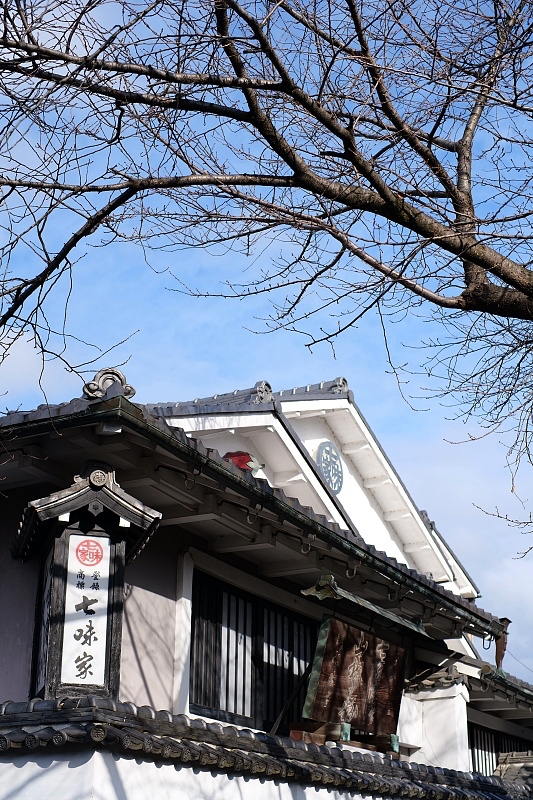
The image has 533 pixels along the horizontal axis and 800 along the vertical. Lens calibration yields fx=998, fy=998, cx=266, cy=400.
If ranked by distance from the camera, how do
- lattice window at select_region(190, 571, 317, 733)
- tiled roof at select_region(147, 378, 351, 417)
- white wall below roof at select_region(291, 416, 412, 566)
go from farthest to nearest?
white wall below roof at select_region(291, 416, 412, 566) < tiled roof at select_region(147, 378, 351, 417) < lattice window at select_region(190, 571, 317, 733)

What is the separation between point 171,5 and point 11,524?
16.5 feet

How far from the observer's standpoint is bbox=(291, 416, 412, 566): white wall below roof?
1648 cm

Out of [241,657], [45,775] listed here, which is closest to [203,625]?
[241,657]

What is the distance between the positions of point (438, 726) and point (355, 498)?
459 centimetres

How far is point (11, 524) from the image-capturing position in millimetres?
8938

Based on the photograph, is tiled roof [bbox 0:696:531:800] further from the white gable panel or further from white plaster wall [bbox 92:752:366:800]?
the white gable panel

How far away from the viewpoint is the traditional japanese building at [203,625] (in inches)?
282

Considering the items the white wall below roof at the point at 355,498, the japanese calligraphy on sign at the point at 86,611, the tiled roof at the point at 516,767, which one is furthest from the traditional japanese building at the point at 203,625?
the tiled roof at the point at 516,767

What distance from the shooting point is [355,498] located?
17.4 meters

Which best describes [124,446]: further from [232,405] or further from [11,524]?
[232,405]

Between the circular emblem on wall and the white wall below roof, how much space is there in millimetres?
107

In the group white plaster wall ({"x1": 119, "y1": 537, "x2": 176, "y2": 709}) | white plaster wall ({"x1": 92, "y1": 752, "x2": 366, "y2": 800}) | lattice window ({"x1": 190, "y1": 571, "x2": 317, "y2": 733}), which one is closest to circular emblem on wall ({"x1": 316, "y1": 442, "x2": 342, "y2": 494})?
lattice window ({"x1": 190, "y1": 571, "x2": 317, "y2": 733})

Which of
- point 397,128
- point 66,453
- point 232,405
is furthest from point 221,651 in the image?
point 397,128

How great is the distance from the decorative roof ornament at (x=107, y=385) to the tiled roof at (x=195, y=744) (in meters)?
2.10
